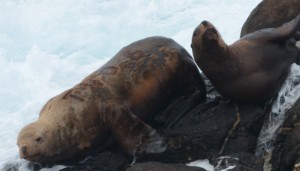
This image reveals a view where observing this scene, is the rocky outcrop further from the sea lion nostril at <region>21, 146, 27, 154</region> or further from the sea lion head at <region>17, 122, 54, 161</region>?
the sea lion nostril at <region>21, 146, 27, 154</region>

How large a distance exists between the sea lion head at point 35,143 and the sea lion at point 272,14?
10.8ft

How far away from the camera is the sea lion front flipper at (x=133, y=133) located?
5895mm

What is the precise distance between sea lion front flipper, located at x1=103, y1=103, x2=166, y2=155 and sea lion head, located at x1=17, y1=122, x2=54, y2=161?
0.68 meters

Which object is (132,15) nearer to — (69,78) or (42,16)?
(42,16)

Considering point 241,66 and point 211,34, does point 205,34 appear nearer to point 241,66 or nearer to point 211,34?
point 211,34

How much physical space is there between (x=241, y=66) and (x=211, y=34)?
0.55 meters

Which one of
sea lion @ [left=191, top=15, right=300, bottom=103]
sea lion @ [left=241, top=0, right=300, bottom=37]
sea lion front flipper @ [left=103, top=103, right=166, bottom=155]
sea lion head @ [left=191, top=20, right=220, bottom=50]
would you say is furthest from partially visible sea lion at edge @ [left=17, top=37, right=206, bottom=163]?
sea lion @ [left=241, top=0, right=300, bottom=37]

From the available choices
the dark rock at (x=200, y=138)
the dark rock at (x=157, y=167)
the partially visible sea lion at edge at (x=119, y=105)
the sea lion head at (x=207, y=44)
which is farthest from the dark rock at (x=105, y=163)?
the sea lion head at (x=207, y=44)

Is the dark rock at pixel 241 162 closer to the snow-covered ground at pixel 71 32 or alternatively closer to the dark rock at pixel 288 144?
the dark rock at pixel 288 144

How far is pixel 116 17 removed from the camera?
73.2 ft

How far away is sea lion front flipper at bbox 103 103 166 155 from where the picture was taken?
5.89 metres

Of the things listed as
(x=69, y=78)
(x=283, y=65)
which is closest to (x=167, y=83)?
(x=283, y=65)

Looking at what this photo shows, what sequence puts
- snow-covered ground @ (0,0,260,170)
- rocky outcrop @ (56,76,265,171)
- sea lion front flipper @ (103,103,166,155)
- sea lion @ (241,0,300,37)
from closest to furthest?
rocky outcrop @ (56,76,265,171), sea lion front flipper @ (103,103,166,155), sea lion @ (241,0,300,37), snow-covered ground @ (0,0,260,170)

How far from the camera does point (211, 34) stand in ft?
19.0
